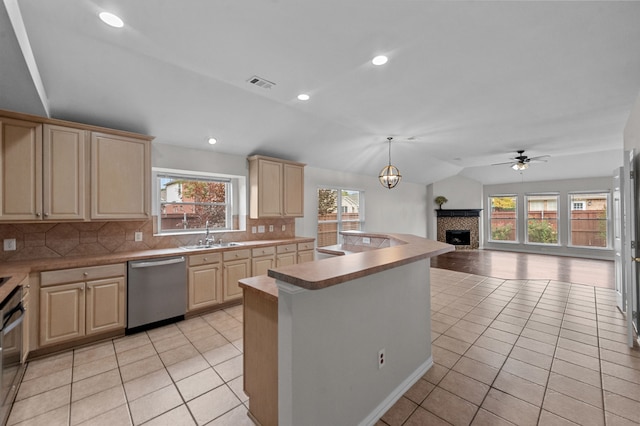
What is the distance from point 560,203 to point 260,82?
975 centimetres

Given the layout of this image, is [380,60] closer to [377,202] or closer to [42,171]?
[42,171]

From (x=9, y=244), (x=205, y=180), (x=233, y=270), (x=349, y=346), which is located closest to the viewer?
(x=349, y=346)

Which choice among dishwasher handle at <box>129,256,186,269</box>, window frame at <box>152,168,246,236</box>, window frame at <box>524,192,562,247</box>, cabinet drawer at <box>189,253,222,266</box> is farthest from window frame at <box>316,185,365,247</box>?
window frame at <box>524,192,562,247</box>

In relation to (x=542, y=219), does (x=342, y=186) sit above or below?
above

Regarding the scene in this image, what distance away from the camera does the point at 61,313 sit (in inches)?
106

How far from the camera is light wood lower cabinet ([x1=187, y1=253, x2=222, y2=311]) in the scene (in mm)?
3579

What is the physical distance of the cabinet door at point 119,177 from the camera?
3.03 meters

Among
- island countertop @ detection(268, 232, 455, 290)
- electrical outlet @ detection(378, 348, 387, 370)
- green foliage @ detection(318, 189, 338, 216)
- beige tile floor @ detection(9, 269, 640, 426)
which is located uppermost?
green foliage @ detection(318, 189, 338, 216)

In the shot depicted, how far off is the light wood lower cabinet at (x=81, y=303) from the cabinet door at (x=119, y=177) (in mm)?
640

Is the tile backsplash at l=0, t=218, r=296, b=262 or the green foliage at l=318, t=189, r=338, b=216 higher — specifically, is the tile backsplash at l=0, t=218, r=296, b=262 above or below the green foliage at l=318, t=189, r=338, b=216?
below

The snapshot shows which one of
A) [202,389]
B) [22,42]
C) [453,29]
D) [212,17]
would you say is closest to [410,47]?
[453,29]

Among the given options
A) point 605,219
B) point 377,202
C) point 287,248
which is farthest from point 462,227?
point 287,248

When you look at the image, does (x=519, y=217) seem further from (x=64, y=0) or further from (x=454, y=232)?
(x=64, y=0)

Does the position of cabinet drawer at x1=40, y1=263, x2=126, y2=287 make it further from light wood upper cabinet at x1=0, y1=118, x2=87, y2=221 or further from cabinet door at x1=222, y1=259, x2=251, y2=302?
cabinet door at x1=222, y1=259, x2=251, y2=302
